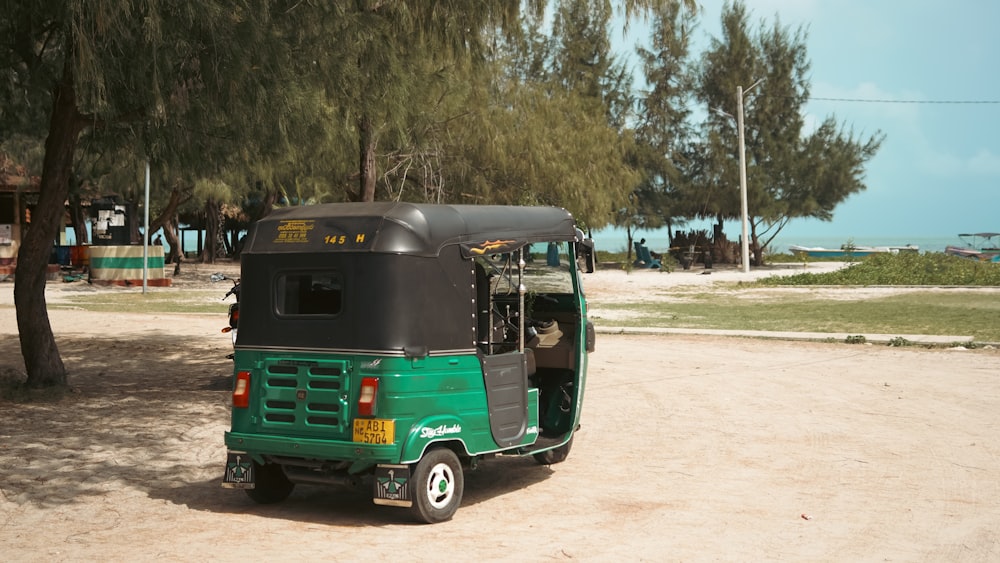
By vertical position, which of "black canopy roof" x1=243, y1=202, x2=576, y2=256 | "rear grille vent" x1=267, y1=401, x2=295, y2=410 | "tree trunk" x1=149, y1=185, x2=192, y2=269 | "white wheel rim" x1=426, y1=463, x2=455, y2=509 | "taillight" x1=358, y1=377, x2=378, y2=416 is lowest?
"white wheel rim" x1=426, y1=463, x2=455, y2=509

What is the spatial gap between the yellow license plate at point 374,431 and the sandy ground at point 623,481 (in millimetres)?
612

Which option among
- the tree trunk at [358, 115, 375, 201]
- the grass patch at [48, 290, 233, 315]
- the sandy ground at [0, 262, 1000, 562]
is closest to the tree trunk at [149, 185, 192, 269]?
the grass patch at [48, 290, 233, 315]

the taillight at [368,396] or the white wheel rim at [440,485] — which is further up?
the taillight at [368,396]

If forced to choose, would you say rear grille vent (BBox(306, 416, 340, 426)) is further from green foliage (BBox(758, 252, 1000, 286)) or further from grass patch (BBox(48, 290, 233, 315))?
green foliage (BBox(758, 252, 1000, 286))

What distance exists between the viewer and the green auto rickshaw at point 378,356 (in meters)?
7.66

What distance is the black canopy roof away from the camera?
7.80 meters

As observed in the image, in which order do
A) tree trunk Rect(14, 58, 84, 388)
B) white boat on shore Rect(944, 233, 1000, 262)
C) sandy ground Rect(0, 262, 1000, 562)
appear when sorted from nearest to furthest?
sandy ground Rect(0, 262, 1000, 562), tree trunk Rect(14, 58, 84, 388), white boat on shore Rect(944, 233, 1000, 262)

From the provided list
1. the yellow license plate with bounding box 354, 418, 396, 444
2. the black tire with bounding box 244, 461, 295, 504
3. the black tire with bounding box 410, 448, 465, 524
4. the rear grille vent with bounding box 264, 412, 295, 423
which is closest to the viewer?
the yellow license plate with bounding box 354, 418, 396, 444

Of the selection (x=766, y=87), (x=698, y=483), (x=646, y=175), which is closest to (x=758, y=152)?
(x=766, y=87)

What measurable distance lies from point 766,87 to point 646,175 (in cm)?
821

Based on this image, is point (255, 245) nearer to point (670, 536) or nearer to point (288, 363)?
point (288, 363)

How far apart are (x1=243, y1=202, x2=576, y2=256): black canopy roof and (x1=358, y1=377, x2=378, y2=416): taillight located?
0.88 metres

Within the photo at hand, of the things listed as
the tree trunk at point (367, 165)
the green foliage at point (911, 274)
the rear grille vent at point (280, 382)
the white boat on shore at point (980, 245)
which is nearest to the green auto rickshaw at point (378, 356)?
the rear grille vent at point (280, 382)

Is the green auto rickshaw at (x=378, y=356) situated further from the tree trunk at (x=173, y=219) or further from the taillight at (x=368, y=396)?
the tree trunk at (x=173, y=219)
